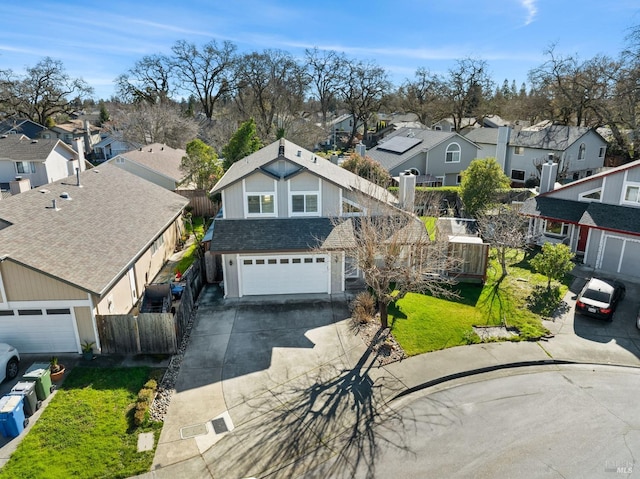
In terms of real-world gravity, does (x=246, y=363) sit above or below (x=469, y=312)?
below

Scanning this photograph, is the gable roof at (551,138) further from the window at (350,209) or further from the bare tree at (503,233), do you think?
the window at (350,209)

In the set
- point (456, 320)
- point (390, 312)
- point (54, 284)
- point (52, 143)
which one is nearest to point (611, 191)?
point (456, 320)

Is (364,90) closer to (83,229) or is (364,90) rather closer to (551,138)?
(551,138)

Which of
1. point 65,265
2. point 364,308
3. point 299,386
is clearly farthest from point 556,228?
point 65,265

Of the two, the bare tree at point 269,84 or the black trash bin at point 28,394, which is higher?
the bare tree at point 269,84

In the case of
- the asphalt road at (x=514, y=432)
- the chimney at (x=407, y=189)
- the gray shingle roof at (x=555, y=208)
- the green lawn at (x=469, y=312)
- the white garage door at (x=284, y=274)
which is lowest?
the asphalt road at (x=514, y=432)

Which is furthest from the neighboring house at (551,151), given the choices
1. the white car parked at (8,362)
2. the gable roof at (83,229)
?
the white car parked at (8,362)

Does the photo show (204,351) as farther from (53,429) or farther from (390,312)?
(390,312)
